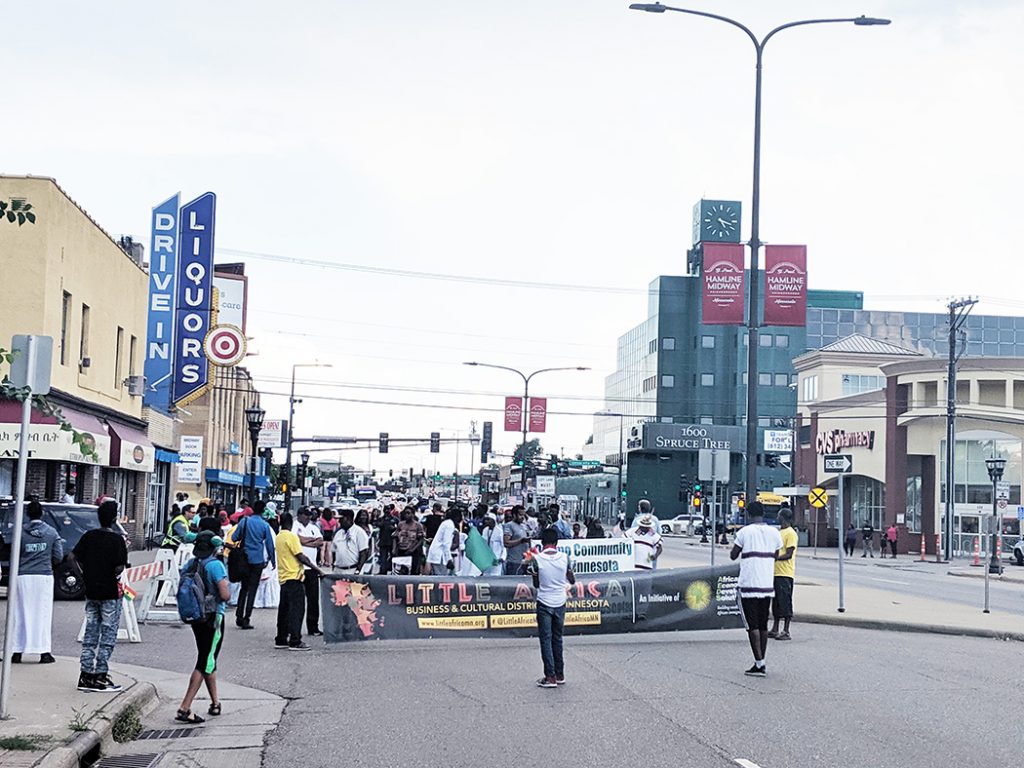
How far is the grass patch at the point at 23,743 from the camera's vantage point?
8844 mm

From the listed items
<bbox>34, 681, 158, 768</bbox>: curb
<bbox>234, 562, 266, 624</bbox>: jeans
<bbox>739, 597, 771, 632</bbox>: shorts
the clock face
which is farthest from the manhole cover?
the clock face

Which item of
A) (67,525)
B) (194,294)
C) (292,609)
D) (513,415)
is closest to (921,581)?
(194,294)

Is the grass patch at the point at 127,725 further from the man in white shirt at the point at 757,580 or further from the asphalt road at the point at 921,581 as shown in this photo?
the asphalt road at the point at 921,581

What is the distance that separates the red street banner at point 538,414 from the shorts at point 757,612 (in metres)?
47.6

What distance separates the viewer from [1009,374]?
58.1 m

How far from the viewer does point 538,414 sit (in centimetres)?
6119

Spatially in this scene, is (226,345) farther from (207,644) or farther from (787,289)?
(207,644)

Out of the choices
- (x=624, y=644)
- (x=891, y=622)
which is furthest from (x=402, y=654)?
(x=891, y=622)

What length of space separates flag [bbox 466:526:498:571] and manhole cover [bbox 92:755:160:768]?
1403cm

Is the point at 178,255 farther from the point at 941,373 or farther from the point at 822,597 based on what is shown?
the point at 941,373

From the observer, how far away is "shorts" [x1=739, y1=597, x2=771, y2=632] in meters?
13.3

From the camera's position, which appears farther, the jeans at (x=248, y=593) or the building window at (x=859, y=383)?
the building window at (x=859, y=383)

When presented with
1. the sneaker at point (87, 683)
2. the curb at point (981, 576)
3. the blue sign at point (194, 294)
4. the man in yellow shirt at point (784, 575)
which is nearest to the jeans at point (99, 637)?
the sneaker at point (87, 683)

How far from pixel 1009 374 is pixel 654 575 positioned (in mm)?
46585
